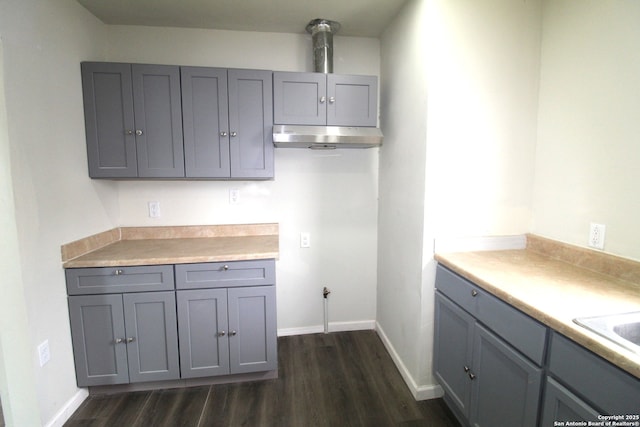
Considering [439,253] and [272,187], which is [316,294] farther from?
[439,253]

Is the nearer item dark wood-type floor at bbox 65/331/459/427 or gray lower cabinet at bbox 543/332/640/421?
gray lower cabinet at bbox 543/332/640/421

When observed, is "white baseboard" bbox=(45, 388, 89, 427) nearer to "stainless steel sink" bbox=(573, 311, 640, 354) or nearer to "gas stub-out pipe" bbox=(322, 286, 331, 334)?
"gas stub-out pipe" bbox=(322, 286, 331, 334)

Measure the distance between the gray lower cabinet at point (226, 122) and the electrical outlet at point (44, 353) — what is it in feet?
4.12

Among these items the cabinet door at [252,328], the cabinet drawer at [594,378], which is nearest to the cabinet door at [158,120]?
the cabinet door at [252,328]

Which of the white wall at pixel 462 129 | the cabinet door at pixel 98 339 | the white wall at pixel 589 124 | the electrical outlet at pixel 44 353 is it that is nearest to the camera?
the white wall at pixel 589 124

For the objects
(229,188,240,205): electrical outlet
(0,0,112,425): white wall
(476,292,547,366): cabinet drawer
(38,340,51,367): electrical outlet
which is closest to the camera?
(476,292,547,366): cabinet drawer

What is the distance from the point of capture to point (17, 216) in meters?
1.42

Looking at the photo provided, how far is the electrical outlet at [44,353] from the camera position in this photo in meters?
1.54

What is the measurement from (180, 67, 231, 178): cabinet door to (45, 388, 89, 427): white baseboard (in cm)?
158

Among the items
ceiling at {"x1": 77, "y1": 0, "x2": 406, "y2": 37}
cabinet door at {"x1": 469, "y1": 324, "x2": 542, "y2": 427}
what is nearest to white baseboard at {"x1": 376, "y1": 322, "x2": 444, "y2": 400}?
cabinet door at {"x1": 469, "y1": 324, "x2": 542, "y2": 427}

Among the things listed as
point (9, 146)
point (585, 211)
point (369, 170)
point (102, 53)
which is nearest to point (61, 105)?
point (9, 146)

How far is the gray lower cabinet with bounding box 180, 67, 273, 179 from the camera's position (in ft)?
6.59

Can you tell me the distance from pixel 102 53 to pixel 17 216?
4.64 feet

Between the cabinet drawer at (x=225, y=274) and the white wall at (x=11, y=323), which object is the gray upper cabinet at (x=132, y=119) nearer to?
the white wall at (x=11, y=323)
